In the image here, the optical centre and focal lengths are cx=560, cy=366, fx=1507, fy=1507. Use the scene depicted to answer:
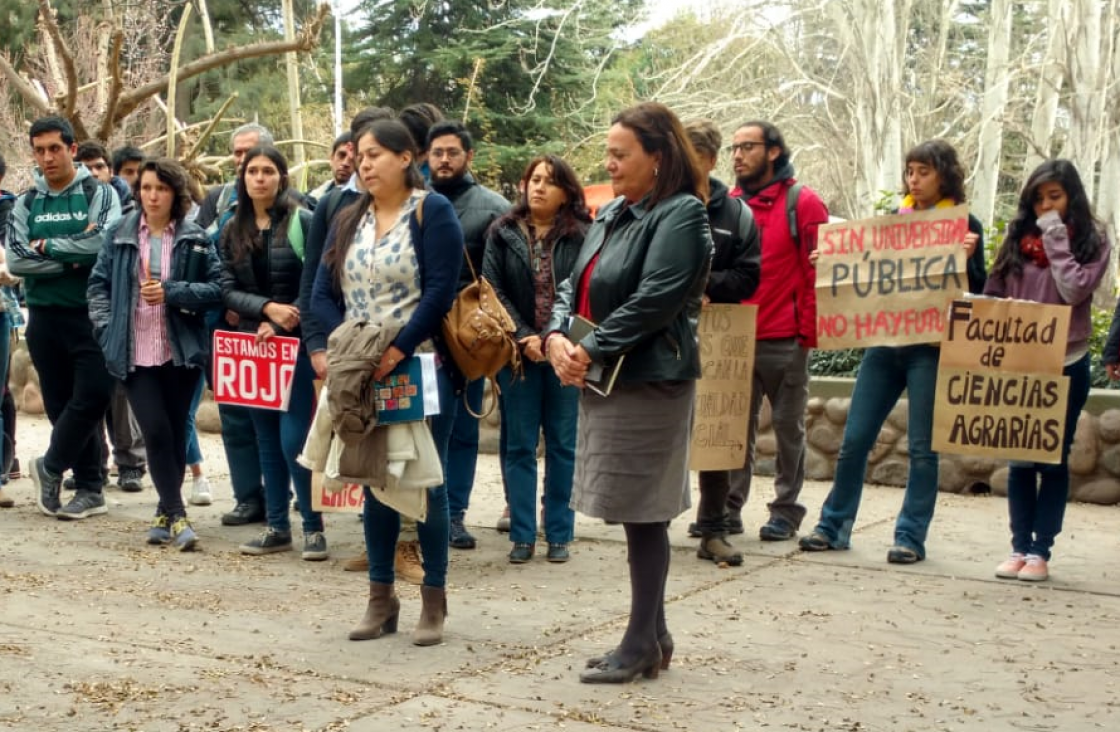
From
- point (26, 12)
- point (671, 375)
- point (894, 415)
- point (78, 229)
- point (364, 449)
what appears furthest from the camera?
point (26, 12)

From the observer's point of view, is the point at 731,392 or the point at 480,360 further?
the point at 731,392

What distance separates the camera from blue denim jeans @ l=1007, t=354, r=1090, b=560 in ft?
23.0

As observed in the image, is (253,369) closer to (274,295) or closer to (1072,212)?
(274,295)

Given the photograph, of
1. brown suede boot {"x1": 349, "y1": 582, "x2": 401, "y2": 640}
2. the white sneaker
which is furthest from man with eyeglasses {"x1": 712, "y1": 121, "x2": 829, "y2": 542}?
the white sneaker

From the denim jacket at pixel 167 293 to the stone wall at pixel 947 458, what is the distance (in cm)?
408

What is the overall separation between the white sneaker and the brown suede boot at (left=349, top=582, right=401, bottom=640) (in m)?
3.75

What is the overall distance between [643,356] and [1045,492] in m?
2.84

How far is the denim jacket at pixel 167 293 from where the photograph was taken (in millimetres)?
7719

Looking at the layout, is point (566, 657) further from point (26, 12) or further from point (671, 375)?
point (26, 12)

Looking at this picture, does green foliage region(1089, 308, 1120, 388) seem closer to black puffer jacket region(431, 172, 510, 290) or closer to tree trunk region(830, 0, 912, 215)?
black puffer jacket region(431, 172, 510, 290)

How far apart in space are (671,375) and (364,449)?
3.94 feet

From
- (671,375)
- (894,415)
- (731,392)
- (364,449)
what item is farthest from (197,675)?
(894,415)

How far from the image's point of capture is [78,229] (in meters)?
8.52

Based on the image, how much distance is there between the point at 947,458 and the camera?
970 cm
